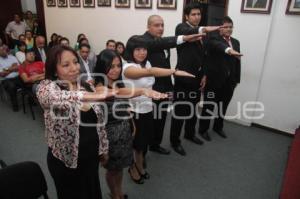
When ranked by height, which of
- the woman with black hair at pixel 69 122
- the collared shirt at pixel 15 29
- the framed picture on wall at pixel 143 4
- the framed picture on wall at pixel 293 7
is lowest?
the woman with black hair at pixel 69 122

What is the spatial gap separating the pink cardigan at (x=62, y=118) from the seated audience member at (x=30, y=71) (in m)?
2.63

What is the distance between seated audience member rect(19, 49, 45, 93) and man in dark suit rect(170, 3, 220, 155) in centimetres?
222

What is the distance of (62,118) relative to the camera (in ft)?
4.38

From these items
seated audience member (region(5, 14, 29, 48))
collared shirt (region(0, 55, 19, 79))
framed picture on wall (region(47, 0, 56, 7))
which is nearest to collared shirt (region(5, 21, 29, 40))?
seated audience member (region(5, 14, 29, 48))

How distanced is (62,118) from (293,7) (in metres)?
3.14

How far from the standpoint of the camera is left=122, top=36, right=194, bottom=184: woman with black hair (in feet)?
5.87

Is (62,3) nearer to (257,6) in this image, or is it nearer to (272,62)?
(257,6)

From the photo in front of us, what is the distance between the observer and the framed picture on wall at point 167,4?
159 inches

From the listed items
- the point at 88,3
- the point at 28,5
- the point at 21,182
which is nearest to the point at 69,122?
the point at 21,182

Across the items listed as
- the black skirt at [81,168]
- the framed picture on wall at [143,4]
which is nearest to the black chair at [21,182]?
the black skirt at [81,168]

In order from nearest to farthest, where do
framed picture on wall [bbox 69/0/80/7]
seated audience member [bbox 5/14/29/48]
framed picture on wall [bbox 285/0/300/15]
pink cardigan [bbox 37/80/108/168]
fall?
pink cardigan [bbox 37/80/108/168], framed picture on wall [bbox 285/0/300/15], framed picture on wall [bbox 69/0/80/7], seated audience member [bbox 5/14/29/48]

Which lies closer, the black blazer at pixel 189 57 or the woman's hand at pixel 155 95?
the woman's hand at pixel 155 95

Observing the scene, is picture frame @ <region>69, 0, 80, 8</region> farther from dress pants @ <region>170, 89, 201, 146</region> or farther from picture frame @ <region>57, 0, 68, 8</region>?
dress pants @ <region>170, 89, 201, 146</region>

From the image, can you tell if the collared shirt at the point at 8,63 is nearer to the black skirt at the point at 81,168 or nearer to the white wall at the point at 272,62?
the black skirt at the point at 81,168
